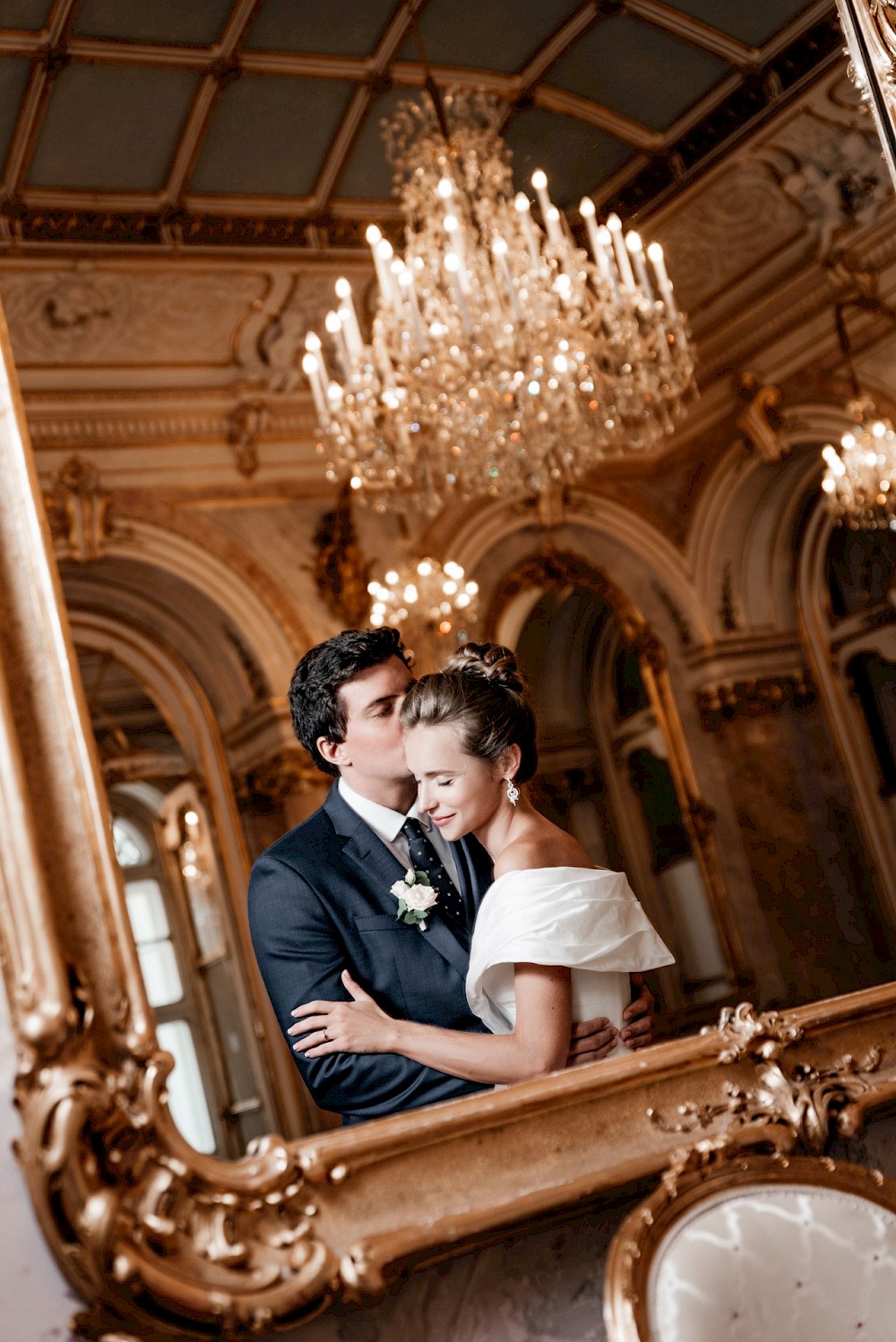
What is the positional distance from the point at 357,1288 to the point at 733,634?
2052mm

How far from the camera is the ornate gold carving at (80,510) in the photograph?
7.54ft

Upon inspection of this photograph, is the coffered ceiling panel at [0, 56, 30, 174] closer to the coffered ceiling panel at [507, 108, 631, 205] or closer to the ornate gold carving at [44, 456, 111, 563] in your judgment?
the ornate gold carving at [44, 456, 111, 563]

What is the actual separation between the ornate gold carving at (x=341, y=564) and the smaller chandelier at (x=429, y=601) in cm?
5

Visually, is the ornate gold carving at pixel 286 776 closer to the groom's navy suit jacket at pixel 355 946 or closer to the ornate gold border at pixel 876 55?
the groom's navy suit jacket at pixel 355 946

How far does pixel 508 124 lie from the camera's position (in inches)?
149

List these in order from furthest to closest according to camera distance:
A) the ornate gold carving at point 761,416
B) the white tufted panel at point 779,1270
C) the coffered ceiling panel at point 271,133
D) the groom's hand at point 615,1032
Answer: the ornate gold carving at point 761,416 < the coffered ceiling panel at point 271,133 < the groom's hand at point 615,1032 < the white tufted panel at point 779,1270

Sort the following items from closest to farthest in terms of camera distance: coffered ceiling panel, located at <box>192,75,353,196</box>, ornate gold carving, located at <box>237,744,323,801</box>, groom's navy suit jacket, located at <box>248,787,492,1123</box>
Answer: groom's navy suit jacket, located at <box>248,787,492,1123</box> → ornate gold carving, located at <box>237,744,323,801</box> → coffered ceiling panel, located at <box>192,75,353,196</box>

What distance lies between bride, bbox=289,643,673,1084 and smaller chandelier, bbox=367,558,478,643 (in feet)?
1.12

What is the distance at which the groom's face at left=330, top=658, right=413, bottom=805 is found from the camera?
78.1 inches

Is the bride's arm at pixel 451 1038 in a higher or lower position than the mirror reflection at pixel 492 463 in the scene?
lower

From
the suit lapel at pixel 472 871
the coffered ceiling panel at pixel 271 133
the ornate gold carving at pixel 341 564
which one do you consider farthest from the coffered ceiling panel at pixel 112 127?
the suit lapel at pixel 472 871

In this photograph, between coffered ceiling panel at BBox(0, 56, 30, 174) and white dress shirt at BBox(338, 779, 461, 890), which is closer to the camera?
white dress shirt at BBox(338, 779, 461, 890)

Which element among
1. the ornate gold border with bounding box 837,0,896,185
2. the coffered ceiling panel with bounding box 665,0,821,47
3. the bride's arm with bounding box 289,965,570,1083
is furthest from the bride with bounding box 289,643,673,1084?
the coffered ceiling panel with bounding box 665,0,821,47

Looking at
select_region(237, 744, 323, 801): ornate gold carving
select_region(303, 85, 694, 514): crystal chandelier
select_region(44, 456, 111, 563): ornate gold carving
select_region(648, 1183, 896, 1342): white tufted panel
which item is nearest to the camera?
select_region(648, 1183, 896, 1342): white tufted panel
